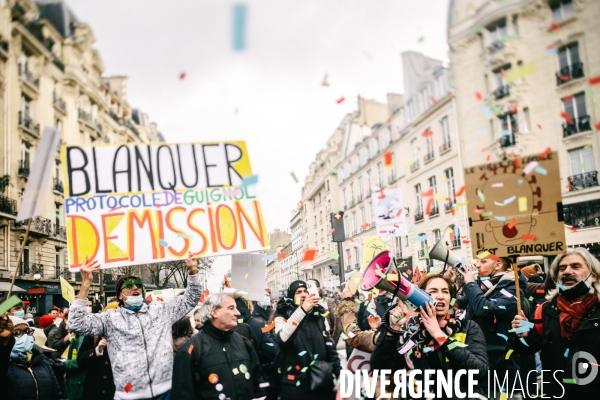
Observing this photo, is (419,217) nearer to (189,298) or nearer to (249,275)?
(249,275)

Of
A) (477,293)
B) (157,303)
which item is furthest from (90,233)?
(477,293)

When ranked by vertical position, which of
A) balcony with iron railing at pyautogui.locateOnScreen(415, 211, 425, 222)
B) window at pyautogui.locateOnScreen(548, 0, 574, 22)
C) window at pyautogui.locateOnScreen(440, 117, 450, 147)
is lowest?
balcony with iron railing at pyautogui.locateOnScreen(415, 211, 425, 222)

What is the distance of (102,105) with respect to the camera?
40062 mm

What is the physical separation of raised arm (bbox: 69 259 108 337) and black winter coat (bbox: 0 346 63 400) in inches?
22.8

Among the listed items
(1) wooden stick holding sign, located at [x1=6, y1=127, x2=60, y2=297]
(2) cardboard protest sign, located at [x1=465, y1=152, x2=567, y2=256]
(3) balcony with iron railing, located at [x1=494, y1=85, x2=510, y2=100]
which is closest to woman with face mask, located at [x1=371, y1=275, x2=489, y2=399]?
(2) cardboard protest sign, located at [x1=465, y1=152, x2=567, y2=256]

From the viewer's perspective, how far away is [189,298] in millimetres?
4414

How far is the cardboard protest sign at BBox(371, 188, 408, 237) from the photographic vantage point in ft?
38.0

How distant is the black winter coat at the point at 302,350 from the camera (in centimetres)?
436

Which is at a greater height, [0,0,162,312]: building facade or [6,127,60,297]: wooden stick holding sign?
[0,0,162,312]: building facade

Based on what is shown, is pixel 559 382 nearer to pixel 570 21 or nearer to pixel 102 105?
pixel 570 21

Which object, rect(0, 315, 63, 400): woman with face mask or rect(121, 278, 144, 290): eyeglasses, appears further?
rect(121, 278, 144, 290): eyeglasses

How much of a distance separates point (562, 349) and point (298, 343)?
6.91 feet

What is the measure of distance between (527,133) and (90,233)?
21.9 m

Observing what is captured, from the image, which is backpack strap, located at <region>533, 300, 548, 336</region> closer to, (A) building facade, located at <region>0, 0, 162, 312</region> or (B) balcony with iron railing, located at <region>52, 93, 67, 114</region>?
(A) building facade, located at <region>0, 0, 162, 312</region>
